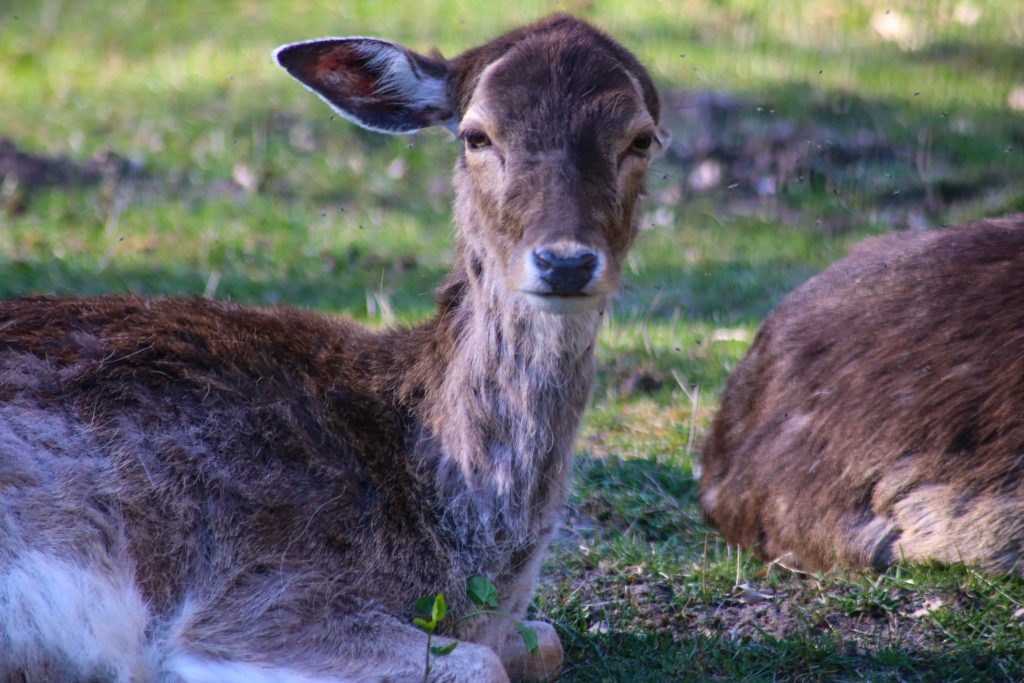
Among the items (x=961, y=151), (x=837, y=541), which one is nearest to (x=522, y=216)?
(x=837, y=541)

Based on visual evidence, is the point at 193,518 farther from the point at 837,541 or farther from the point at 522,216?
the point at 837,541

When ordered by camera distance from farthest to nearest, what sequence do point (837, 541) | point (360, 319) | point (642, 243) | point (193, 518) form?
1. point (642, 243)
2. point (360, 319)
3. point (837, 541)
4. point (193, 518)

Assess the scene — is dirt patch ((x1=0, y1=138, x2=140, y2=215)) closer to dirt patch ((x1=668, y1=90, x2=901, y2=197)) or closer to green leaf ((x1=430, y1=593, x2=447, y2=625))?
dirt patch ((x1=668, y1=90, x2=901, y2=197))

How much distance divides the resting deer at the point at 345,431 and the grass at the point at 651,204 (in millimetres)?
719

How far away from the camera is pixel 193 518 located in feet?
14.3

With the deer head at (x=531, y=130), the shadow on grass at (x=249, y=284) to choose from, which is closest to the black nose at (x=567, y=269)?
the deer head at (x=531, y=130)

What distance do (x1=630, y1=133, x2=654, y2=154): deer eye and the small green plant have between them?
1454 mm

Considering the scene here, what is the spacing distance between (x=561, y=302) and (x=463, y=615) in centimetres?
103

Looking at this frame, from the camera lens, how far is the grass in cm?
505

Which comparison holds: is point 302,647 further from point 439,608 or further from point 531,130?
point 531,130

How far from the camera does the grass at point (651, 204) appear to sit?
16.6 feet

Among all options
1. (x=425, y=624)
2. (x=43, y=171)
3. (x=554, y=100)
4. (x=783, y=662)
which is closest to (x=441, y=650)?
(x=425, y=624)

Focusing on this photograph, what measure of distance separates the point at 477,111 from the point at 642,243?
4.91 meters

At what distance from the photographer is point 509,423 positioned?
476 centimetres
